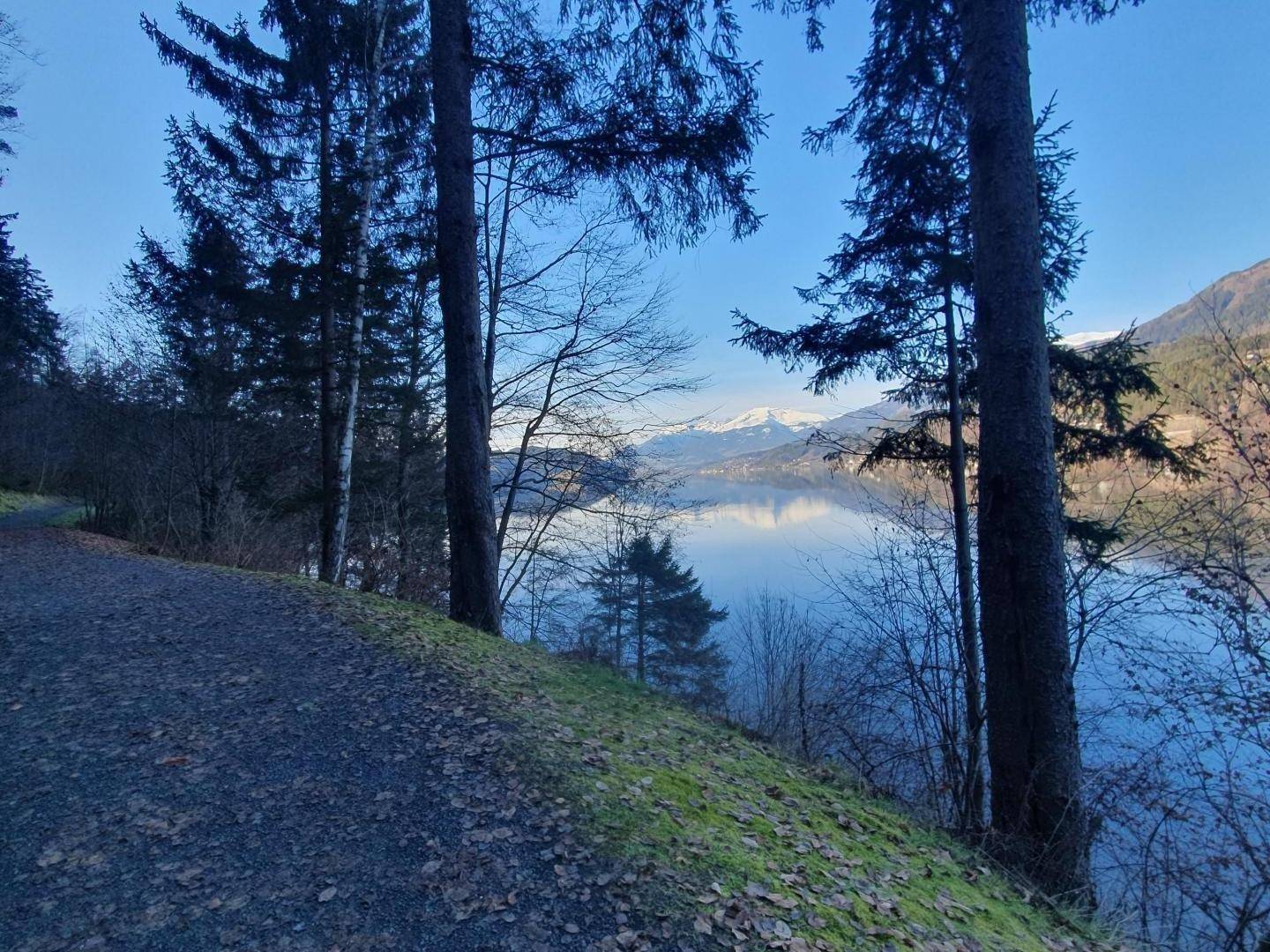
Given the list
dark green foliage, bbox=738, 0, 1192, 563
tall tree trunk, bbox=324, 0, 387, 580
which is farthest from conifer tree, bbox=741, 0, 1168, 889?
tall tree trunk, bbox=324, 0, 387, 580

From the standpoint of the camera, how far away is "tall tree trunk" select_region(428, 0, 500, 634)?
6656mm

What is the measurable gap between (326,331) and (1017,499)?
395 inches

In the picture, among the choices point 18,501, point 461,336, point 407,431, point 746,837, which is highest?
point 461,336

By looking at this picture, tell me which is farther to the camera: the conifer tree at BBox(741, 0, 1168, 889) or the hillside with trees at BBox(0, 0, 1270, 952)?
the conifer tree at BBox(741, 0, 1168, 889)

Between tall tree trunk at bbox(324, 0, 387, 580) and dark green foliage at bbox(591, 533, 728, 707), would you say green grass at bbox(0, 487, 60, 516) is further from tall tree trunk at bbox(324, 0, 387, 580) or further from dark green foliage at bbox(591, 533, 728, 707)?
dark green foliage at bbox(591, 533, 728, 707)

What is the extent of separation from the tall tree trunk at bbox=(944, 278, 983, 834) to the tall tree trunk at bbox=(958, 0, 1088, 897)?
667 millimetres

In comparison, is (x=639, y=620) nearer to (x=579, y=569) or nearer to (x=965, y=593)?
(x=579, y=569)

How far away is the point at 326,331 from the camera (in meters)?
9.95

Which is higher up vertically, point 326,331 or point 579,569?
point 326,331

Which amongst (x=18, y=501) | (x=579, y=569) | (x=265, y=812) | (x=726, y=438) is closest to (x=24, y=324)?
(x=18, y=501)

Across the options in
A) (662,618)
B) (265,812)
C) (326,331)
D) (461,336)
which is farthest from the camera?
(662,618)

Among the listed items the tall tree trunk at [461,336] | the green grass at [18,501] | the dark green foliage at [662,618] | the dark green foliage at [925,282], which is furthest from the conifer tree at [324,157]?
the green grass at [18,501]

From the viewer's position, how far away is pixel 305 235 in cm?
981

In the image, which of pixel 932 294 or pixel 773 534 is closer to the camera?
pixel 932 294
